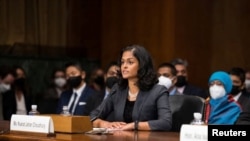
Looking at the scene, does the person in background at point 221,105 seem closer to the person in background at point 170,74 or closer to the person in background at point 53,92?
the person in background at point 170,74

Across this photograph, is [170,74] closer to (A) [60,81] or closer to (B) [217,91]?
(B) [217,91]

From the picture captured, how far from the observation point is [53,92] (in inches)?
356

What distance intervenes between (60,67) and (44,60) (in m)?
0.28

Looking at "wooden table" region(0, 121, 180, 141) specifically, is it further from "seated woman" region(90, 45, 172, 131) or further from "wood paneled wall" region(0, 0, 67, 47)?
"wood paneled wall" region(0, 0, 67, 47)

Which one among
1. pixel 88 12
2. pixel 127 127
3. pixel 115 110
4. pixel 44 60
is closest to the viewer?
pixel 127 127

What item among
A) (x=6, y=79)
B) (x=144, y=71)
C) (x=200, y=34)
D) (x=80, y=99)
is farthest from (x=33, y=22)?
(x=144, y=71)

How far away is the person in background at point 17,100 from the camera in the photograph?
314 inches

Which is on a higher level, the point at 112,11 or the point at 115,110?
the point at 112,11

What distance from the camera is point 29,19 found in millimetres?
10125

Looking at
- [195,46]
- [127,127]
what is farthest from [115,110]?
[195,46]

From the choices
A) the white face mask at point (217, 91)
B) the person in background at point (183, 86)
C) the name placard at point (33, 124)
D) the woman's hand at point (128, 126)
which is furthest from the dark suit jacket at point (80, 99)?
the name placard at point (33, 124)

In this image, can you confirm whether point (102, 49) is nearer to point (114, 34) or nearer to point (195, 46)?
point (114, 34)

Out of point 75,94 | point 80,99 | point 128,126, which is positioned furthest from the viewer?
point 75,94

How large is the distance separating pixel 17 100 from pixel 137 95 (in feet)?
12.7
